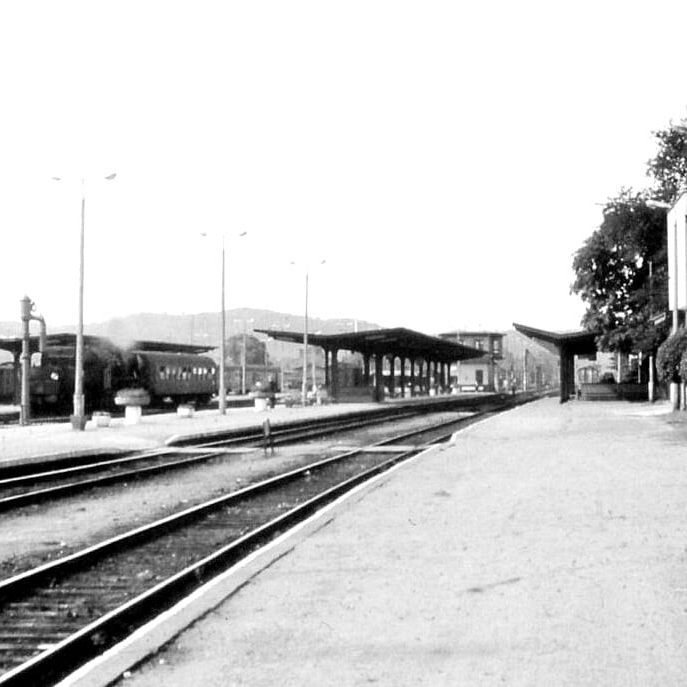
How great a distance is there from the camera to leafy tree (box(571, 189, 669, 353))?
184 ft

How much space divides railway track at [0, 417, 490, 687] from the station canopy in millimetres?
37594

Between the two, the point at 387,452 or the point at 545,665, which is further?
the point at 387,452

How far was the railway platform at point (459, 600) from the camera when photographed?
5.95m

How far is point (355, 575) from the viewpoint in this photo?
29.3ft

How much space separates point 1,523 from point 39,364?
112 ft

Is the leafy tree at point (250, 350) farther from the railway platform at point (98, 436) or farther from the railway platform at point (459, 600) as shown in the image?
the railway platform at point (459, 600)

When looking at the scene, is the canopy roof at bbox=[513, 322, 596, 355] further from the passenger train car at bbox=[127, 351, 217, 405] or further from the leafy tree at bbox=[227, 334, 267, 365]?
the leafy tree at bbox=[227, 334, 267, 365]

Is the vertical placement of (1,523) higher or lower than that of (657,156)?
lower

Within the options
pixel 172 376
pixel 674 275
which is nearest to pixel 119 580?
pixel 674 275

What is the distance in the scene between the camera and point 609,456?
69.9 feet

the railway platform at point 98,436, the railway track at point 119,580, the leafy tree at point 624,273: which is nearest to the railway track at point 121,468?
the railway platform at point 98,436

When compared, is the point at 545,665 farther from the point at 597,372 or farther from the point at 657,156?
the point at 597,372

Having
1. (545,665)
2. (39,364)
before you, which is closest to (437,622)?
(545,665)

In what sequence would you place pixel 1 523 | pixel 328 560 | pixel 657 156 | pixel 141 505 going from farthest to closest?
pixel 657 156
pixel 141 505
pixel 1 523
pixel 328 560
